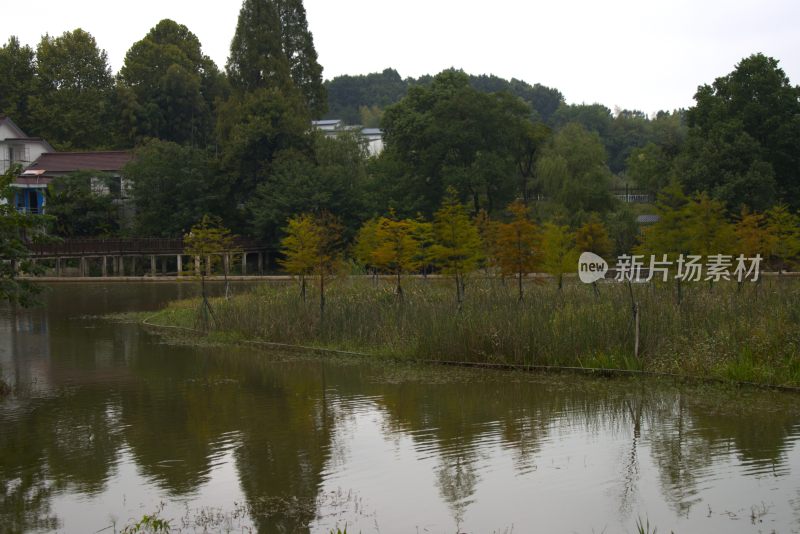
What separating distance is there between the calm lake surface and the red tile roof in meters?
35.6

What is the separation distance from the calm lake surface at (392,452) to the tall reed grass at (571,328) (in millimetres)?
624

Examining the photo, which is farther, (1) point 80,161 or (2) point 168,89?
(2) point 168,89

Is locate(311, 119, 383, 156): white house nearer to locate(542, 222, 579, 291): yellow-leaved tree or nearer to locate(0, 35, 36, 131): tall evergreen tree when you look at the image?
locate(0, 35, 36, 131): tall evergreen tree

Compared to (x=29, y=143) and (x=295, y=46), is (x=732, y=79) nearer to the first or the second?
(x=295, y=46)

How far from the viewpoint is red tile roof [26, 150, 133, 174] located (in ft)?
164

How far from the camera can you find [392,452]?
1076 cm

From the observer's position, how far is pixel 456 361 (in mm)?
16516

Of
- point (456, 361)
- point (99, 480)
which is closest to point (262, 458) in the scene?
point (99, 480)

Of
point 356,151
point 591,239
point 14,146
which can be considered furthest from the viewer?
point 356,151

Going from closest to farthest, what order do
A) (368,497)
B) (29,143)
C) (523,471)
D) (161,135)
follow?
(368,497) < (523,471) < (29,143) < (161,135)

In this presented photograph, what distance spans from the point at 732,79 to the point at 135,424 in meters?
31.7

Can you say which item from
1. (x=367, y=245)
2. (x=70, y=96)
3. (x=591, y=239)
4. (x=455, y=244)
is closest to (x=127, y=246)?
(x=367, y=245)

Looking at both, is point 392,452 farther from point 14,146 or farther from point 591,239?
point 14,146

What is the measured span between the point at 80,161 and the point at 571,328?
41.7 meters
